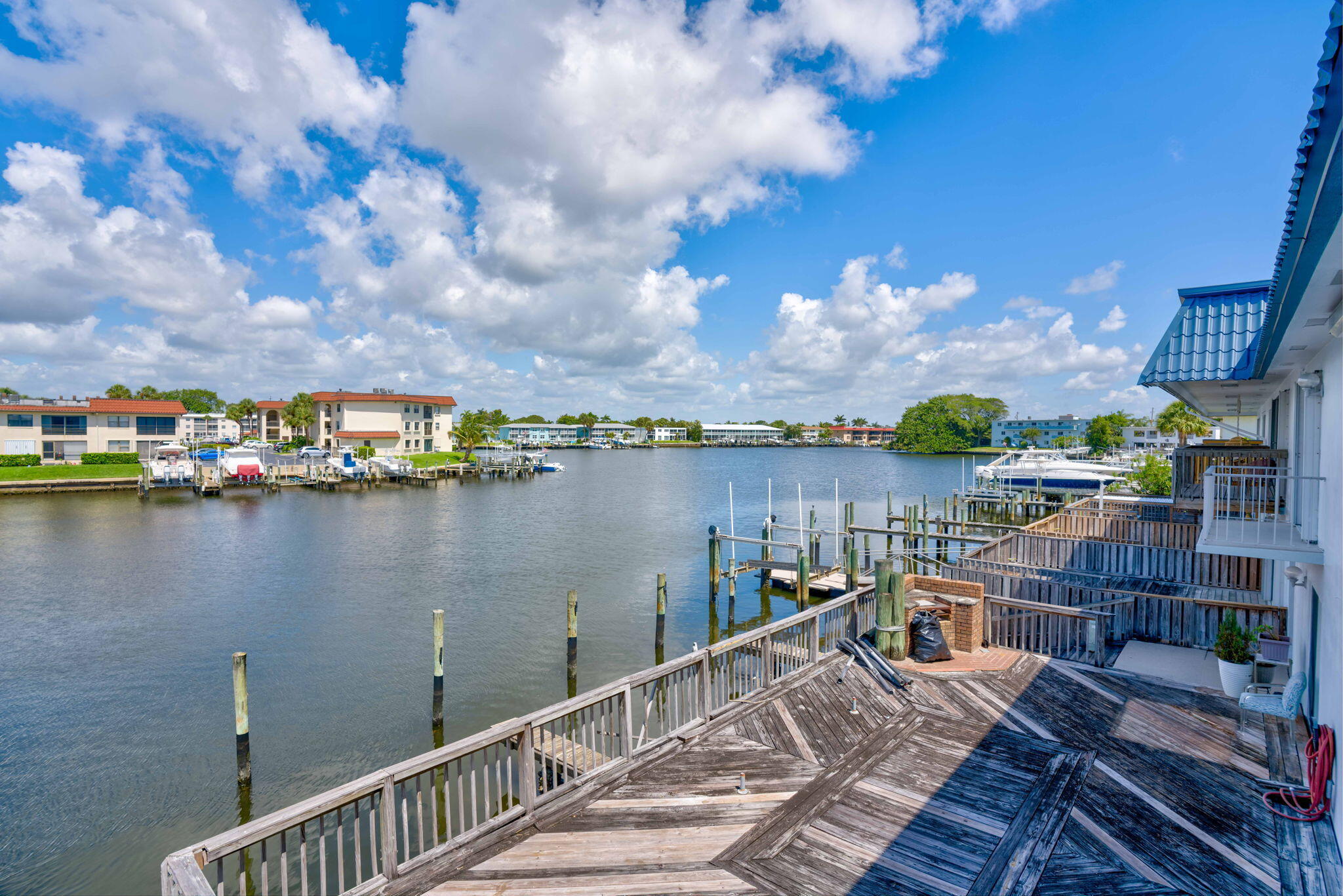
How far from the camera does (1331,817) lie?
19.1ft

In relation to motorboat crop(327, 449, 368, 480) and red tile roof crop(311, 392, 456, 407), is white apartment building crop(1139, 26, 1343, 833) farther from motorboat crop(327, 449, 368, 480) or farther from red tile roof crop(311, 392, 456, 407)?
red tile roof crop(311, 392, 456, 407)

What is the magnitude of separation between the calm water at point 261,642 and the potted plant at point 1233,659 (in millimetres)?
12896

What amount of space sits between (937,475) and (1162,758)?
299 ft

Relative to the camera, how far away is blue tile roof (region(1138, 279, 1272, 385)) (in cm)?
905

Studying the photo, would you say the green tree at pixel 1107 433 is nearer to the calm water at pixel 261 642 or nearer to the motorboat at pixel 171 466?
the calm water at pixel 261 642

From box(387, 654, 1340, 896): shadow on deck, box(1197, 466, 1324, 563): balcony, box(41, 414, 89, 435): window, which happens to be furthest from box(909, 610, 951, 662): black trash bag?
box(41, 414, 89, 435): window

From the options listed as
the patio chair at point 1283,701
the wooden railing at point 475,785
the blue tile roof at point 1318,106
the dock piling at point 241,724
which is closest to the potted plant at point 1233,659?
the patio chair at point 1283,701

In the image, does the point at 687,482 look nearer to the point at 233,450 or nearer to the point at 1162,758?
the point at 233,450

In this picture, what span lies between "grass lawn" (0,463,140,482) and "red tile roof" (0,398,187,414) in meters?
5.60

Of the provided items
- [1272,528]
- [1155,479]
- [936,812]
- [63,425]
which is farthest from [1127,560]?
[63,425]

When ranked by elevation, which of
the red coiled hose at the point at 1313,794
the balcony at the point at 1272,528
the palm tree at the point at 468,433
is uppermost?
the palm tree at the point at 468,433

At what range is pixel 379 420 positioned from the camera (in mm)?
87812

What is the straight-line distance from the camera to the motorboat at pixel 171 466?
5869 cm

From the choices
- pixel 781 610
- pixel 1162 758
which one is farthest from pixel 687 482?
pixel 1162 758
